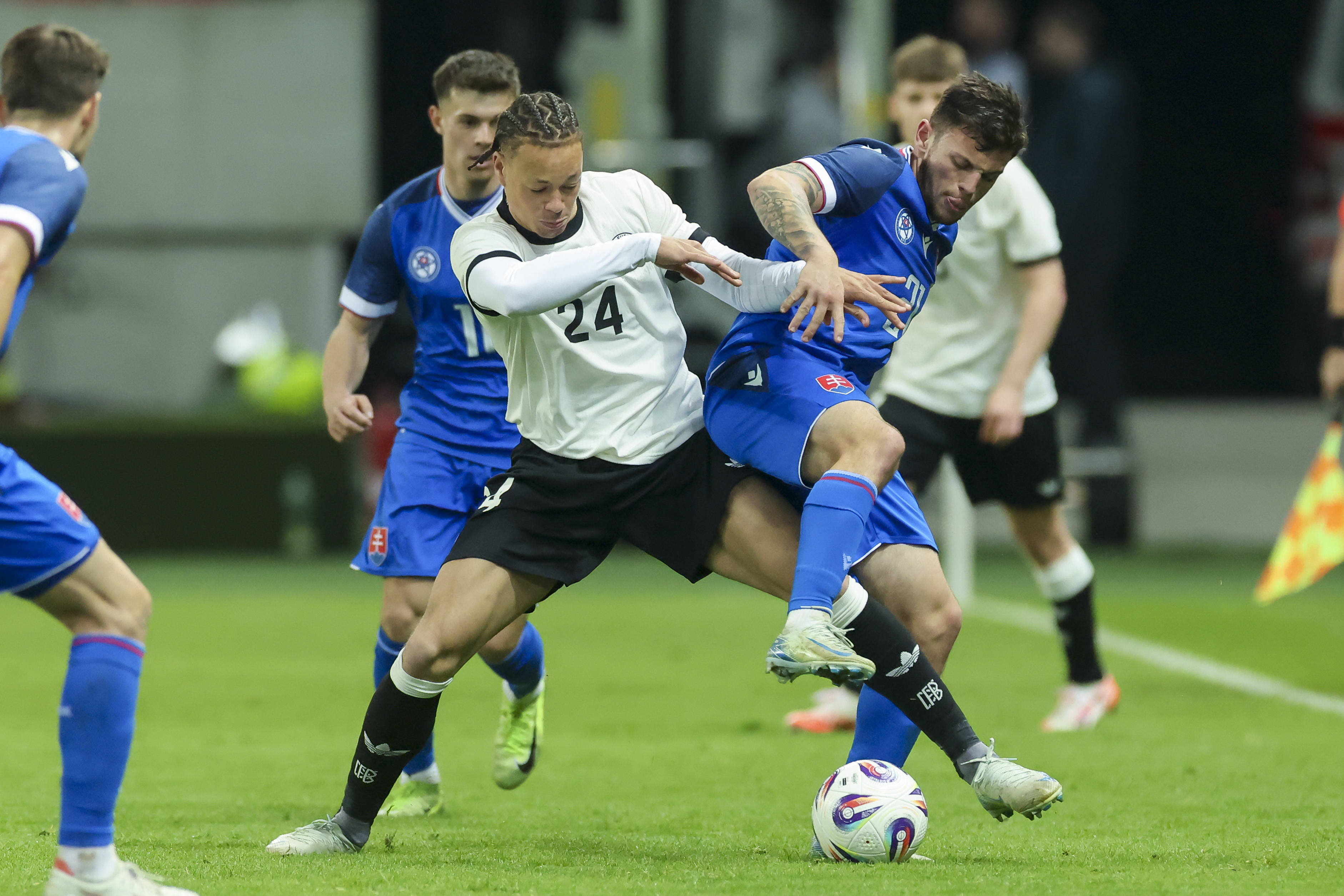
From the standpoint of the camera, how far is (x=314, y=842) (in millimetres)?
4656

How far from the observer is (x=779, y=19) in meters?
16.7

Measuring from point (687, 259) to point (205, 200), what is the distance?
11.1m

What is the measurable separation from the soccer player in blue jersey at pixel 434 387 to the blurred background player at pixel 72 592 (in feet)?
5.06

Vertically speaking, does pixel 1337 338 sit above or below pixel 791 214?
below

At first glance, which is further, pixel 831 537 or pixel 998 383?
pixel 998 383

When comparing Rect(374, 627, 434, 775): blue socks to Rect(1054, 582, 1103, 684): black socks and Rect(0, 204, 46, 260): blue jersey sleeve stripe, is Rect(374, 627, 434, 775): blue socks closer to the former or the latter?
Rect(0, 204, 46, 260): blue jersey sleeve stripe

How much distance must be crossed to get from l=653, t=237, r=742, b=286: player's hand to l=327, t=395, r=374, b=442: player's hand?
Result: 122 cm

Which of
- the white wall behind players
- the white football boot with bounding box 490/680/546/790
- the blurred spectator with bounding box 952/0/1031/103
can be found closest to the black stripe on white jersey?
the white football boot with bounding box 490/680/546/790

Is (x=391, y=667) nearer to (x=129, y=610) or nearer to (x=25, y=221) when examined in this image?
(x=129, y=610)

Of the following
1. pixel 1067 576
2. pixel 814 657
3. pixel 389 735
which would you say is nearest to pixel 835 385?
pixel 814 657

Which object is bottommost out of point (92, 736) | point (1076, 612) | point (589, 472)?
point (1076, 612)

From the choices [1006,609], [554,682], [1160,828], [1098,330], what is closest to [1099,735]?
[1160,828]

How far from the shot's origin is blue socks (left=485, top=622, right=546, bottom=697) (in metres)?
5.74

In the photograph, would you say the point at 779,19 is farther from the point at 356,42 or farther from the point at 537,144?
the point at 537,144
